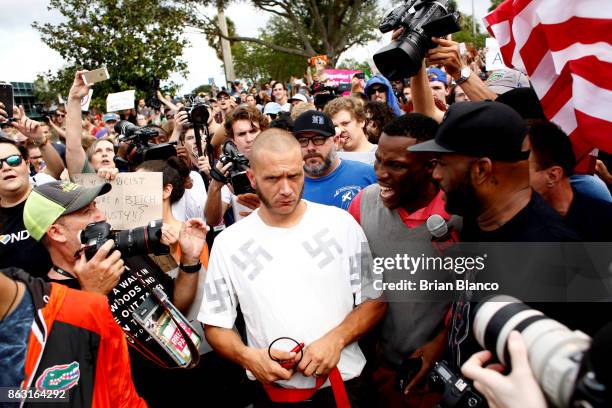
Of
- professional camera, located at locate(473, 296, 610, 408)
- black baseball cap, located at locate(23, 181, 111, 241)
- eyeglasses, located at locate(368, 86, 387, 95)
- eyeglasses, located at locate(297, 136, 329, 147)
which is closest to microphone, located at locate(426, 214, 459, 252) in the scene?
professional camera, located at locate(473, 296, 610, 408)

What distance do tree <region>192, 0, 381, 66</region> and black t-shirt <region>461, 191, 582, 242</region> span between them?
25730mm

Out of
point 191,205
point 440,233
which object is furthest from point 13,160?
point 440,233

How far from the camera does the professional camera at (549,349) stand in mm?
903

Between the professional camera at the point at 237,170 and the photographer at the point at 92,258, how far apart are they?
52cm

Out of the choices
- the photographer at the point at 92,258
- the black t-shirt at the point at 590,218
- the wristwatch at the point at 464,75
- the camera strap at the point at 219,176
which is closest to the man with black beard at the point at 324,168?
the camera strap at the point at 219,176

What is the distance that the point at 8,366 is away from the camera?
1594 mm

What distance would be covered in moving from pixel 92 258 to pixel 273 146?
97cm

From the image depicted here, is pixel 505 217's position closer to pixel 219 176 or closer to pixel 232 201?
pixel 219 176

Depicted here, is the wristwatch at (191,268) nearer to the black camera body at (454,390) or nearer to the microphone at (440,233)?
the microphone at (440,233)

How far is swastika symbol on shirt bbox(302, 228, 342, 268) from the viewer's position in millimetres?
2096

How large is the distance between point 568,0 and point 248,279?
2.12 metres

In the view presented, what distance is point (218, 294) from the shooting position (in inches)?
83.7

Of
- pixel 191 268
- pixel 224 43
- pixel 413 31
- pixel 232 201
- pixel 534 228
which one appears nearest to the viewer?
pixel 534 228

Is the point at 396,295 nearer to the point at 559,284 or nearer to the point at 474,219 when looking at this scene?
the point at 474,219
